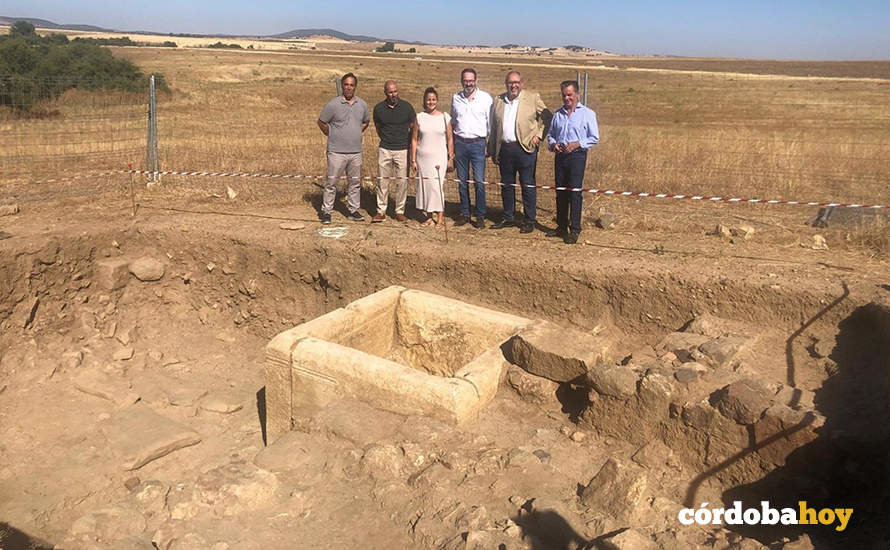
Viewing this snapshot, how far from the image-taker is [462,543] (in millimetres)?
3887

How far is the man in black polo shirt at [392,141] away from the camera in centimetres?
822

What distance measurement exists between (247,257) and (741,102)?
2265 cm

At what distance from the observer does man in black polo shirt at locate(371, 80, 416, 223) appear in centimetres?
822

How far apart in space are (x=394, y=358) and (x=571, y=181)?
281 cm

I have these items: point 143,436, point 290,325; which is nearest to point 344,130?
point 290,325

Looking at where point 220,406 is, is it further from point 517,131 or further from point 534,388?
point 517,131

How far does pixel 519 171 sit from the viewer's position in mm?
8055

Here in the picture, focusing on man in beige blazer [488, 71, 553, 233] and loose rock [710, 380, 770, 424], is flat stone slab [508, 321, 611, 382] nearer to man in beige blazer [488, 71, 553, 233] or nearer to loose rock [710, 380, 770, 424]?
loose rock [710, 380, 770, 424]

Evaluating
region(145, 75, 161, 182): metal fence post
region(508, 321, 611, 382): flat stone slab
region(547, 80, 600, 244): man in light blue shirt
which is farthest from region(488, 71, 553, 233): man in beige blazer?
region(145, 75, 161, 182): metal fence post

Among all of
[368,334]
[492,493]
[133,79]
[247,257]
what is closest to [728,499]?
[492,493]

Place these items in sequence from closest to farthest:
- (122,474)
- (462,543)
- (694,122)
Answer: (462,543)
(122,474)
(694,122)

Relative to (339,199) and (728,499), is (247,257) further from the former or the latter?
(728,499)

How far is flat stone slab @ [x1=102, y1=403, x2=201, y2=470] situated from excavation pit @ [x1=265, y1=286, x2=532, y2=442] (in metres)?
0.97

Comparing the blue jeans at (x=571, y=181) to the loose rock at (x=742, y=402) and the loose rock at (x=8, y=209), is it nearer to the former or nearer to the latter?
the loose rock at (x=742, y=402)
